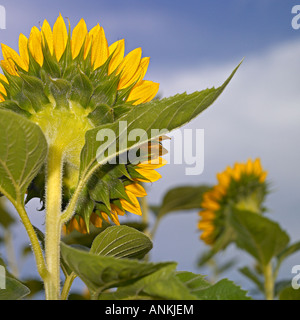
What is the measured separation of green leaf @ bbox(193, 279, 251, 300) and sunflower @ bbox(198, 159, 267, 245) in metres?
1.84

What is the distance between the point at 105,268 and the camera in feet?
1.89

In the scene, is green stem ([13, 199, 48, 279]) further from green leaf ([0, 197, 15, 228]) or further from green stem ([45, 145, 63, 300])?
green leaf ([0, 197, 15, 228])

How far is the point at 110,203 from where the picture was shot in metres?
0.87

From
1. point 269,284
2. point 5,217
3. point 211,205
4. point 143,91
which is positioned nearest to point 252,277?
point 269,284

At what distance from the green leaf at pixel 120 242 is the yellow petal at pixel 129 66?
0.26 meters

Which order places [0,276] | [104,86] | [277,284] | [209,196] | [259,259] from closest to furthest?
[0,276] → [104,86] → [259,259] → [277,284] → [209,196]

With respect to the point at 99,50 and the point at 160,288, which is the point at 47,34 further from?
the point at 160,288

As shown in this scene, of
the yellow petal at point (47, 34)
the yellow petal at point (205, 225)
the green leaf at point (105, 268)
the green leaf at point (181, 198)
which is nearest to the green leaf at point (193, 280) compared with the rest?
the green leaf at point (105, 268)

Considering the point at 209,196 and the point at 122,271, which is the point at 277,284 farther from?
the point at 122,271

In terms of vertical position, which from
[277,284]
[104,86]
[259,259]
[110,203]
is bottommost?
[277,284]

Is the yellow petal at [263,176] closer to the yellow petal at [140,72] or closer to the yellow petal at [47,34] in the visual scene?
the yellow petal at [140,72]

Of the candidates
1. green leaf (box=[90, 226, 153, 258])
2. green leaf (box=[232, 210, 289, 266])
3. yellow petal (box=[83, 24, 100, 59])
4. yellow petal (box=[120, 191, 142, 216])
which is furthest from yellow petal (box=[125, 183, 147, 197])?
green leaf (box=[232, 210, 289, 266])

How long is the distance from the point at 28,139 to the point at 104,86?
8.2 inches
